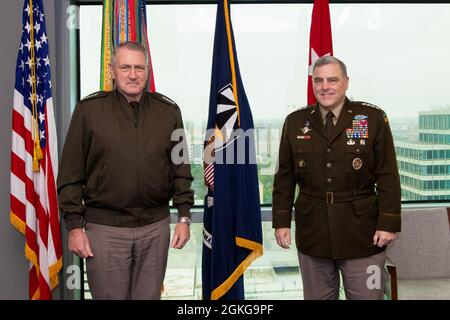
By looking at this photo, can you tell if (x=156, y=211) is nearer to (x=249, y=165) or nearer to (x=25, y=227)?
(x=249, y=165)

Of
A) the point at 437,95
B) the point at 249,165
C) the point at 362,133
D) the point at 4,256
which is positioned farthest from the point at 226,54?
the point at 4,256

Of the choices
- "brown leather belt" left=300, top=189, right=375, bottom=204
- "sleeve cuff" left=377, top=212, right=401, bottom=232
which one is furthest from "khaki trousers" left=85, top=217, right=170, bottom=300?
"sleeve cuff" left=377, top=212, right=401, bottom=232

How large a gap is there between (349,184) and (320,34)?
104cm

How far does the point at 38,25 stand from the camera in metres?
2.51

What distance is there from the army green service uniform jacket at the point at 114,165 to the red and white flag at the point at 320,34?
110 centimetres

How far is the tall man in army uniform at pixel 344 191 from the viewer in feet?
6.59

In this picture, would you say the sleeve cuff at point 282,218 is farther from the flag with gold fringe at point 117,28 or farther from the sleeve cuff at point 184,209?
the flag with gold fringe at point 117,28

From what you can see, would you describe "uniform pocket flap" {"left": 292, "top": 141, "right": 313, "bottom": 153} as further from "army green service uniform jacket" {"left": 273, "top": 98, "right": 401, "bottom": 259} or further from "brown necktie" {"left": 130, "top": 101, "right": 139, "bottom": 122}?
"brown necktie" {"left": 130, "top": 101, "right": 139, "bottom": 122}

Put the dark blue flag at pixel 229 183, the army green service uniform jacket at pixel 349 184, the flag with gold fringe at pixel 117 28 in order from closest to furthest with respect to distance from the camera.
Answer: the army green service uniform jacket at pixel 349 184 < the dark blue flag at pixel 229 183 < the flag with gold fringe at pixel 117 28

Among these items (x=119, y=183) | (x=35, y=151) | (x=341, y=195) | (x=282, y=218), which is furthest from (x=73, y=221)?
(x=341, y=195)

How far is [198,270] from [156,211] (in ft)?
4.05

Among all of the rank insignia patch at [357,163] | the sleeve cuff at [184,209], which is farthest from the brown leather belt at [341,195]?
the sleeve cuff at [184,209]

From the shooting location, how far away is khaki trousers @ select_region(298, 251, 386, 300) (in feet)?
6.64

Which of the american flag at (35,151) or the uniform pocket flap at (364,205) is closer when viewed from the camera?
the uniform pocket flap at (364,205)
